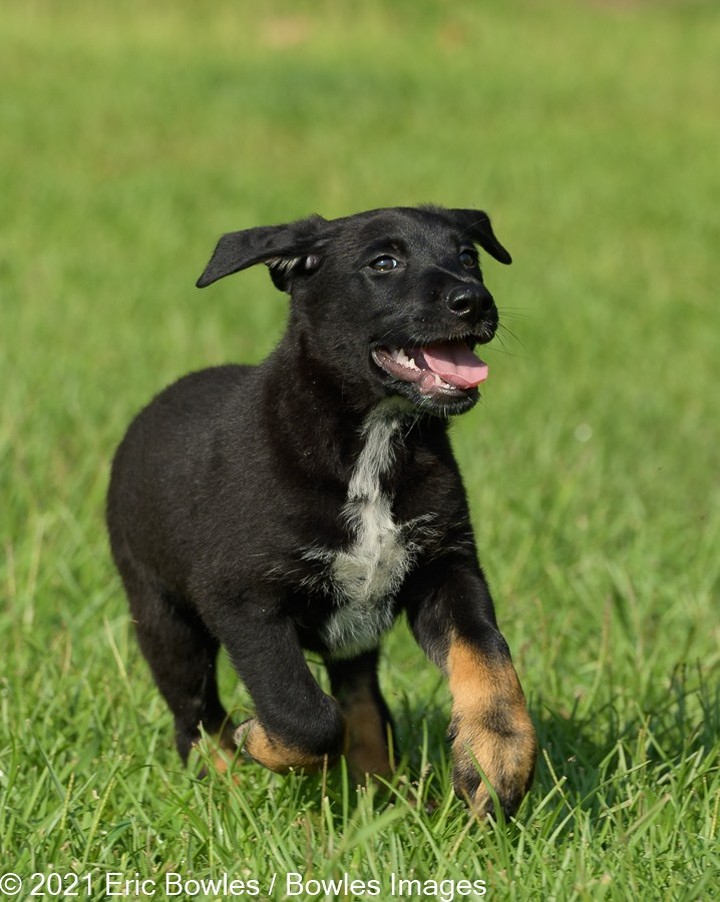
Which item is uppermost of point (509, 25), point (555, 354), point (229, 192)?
point (509, 25)

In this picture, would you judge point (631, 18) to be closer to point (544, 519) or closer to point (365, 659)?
point (544, 519)

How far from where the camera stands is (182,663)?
4.20 m

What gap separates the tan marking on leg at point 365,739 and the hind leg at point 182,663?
16.7 inches

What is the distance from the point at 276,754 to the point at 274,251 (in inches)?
50.5

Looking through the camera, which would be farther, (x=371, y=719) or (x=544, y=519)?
(x=544, y=519)

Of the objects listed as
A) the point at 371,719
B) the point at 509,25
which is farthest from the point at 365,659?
the point at 509,25

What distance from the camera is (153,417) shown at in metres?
4.31

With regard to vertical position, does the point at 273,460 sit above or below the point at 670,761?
above

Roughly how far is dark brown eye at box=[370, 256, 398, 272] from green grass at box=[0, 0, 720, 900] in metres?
1.32

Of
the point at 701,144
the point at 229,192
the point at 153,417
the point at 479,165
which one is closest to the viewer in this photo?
the point at 153,417

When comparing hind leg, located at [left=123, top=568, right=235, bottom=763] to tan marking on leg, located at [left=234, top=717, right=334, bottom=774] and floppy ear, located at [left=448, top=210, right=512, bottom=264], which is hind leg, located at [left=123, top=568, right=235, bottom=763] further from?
floppy ear, located at [left=448, top=210, right=512, bottom=264]

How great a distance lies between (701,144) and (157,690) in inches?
539

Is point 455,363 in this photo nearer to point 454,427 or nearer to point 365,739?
point 365,739

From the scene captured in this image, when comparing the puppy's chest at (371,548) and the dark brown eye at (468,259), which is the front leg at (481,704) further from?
the dark brown eye at (468,259)
